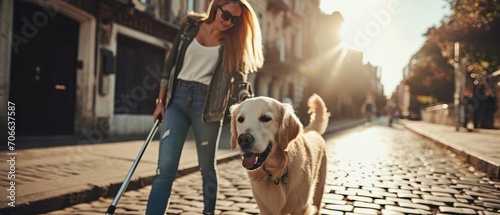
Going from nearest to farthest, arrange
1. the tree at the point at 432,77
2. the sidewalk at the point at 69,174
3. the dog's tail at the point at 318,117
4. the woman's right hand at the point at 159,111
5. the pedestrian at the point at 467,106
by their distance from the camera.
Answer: the woman's right hand at the point at 159,111, the sidewalk at the point at 69,174, the dog's tail at the point at 318,117, the pedestrian at the point at 467,106, the tree at the point at 432,77

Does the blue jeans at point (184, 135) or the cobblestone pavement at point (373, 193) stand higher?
the blue jeans at point (184, 135)

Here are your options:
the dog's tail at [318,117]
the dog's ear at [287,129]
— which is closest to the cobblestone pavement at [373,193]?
the dog's tail at [318,117]

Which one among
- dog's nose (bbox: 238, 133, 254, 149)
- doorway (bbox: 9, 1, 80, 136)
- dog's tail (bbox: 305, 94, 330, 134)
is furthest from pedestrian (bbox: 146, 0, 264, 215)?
doorway (bbox: 9, 1, 80, 136)

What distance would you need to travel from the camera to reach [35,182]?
427 cm

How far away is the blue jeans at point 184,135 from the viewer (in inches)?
114

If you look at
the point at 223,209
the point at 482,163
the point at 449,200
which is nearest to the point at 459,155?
the point at 482,163

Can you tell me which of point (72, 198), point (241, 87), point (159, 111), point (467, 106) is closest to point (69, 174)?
point (72, 198)

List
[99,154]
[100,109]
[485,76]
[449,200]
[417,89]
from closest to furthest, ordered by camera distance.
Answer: [449,200] → [99,154] → [100,109] → [485,76] → [417,89]

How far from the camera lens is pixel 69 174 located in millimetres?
4918

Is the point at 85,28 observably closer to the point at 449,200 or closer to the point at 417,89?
the point at 449,200

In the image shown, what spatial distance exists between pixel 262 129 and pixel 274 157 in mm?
216

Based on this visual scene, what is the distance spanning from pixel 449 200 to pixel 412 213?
88 centimetres

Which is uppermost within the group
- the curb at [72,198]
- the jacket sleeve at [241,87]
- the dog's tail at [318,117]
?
the jacket sleeve at [241,87]

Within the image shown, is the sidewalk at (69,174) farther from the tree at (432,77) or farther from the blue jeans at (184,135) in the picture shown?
the tree at (432,77)
